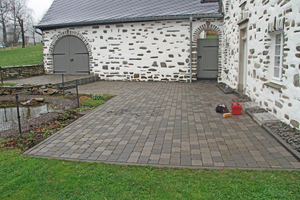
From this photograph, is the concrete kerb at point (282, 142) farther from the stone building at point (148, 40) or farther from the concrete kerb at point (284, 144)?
the stone building at point (148, 40)

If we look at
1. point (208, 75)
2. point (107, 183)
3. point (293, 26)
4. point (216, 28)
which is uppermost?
point (216, 28)

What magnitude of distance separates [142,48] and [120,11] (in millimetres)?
2581

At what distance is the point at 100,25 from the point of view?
46.9 ft

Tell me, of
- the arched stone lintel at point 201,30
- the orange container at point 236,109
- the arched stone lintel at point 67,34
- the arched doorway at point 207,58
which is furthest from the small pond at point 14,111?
the arched doorway at point 207,58

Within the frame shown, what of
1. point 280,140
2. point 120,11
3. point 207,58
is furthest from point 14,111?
point 207,58

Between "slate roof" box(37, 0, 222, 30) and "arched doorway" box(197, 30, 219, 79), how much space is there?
65.7 inches

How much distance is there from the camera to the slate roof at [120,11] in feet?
42.9

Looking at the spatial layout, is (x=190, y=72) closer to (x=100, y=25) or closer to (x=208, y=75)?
(x=208, y=75)

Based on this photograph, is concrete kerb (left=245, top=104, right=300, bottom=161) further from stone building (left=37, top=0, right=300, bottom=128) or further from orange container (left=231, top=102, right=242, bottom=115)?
stone building (left=37, top=0, right=300, bottom=128)

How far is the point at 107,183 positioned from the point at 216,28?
1124 cm

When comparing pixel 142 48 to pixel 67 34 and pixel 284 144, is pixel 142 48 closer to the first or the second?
pixel 67 34

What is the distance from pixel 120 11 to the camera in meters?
14.4

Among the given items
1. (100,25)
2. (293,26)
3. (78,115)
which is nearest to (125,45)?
(100,25)

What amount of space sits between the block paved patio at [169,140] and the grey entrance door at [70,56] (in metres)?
7.83
